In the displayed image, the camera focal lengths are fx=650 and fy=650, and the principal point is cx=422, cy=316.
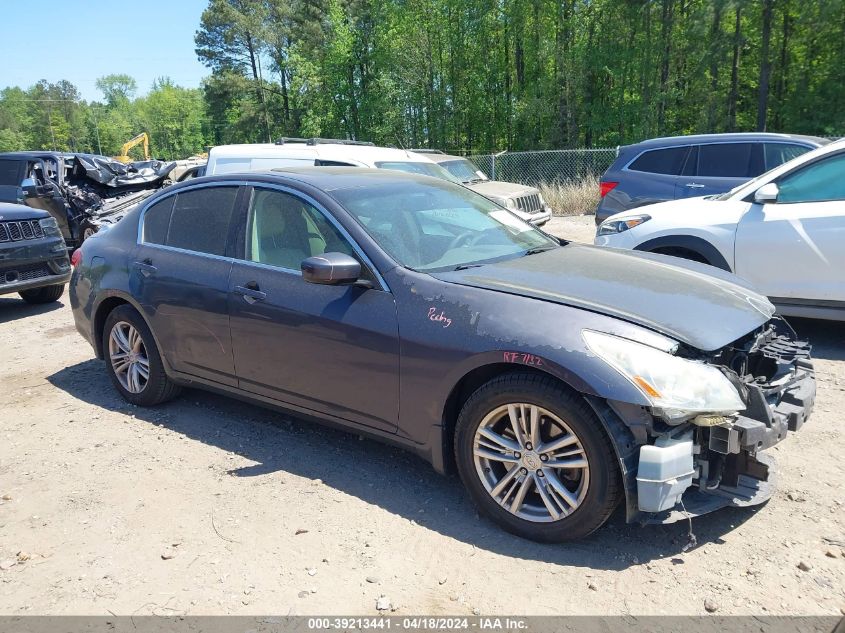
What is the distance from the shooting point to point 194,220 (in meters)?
4.60

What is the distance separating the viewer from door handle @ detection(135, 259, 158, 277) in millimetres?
4652

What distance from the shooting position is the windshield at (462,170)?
12.7 meters

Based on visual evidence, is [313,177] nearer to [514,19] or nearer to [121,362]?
[121,362]

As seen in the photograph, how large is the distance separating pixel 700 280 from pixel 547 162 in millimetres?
17129

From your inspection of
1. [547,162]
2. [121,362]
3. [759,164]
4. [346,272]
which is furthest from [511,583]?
[547,162]

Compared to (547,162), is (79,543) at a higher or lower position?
lower

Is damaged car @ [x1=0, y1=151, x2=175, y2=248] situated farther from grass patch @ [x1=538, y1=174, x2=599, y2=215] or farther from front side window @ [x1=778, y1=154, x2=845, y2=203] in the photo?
front side window @ [x1=778, y1=154, x2=845, y2=203]

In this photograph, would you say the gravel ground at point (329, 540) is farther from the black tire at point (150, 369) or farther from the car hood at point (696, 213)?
the car hood at point (696, 213)

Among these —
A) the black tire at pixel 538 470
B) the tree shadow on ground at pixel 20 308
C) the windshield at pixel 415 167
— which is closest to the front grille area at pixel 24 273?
the tree shadow on ground at pixel 20 308

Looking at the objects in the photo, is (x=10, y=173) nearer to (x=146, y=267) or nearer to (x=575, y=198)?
(x=146, y=267)

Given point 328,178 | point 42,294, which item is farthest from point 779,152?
point 42,294

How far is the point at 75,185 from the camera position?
12.8m

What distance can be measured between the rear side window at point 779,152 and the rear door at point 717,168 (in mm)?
96

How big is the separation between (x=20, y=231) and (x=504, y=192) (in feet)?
25.2
